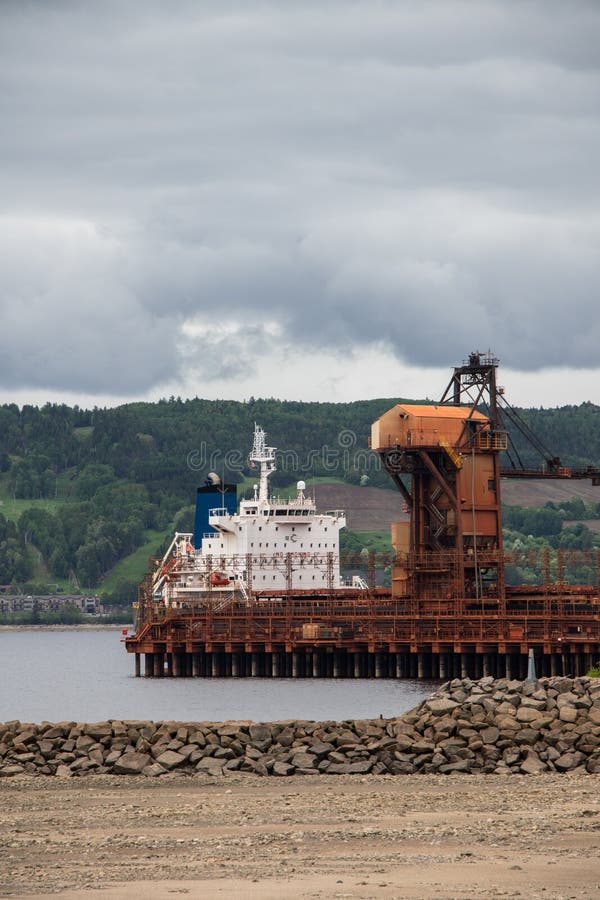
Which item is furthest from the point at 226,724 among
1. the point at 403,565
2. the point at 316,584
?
the point at 316,584

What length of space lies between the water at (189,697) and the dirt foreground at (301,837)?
76.1 ft

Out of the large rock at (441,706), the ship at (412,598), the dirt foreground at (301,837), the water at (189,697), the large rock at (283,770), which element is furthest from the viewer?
the ship at (412,598)

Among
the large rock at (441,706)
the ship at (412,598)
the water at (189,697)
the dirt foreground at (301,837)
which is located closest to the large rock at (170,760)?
the dirt foreground at (301,837)

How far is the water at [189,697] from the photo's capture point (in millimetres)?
53688

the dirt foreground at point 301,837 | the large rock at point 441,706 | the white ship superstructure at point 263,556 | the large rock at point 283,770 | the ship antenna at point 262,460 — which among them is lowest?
the dirt foreground at point 301,837

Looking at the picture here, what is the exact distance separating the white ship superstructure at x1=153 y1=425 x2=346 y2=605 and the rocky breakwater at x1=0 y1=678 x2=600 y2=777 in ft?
152

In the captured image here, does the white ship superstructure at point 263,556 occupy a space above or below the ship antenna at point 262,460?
below

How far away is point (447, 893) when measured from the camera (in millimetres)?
19719

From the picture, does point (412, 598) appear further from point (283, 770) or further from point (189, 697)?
point (283, 770)

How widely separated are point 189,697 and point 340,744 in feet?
110

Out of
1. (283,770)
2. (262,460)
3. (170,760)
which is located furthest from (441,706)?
(262,460)

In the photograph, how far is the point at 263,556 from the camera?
78.2 m

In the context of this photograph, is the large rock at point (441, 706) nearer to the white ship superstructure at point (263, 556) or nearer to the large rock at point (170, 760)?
the large rock at point (170, 760)

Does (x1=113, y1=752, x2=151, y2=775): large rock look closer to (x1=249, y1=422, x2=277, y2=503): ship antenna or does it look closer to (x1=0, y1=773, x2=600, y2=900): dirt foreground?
(x1=0, y1=773, x2=600, y2=900): dirt foreground
